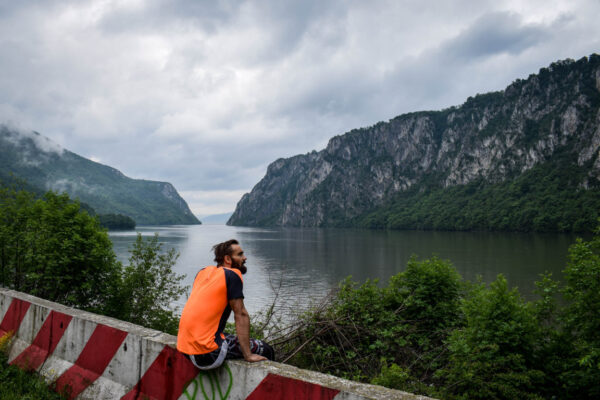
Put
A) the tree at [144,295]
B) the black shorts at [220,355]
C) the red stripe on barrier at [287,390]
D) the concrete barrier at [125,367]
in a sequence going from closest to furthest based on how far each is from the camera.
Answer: the red stripe on barrier at [287,390], the concrete barrier at [125,367], the black shorts at [220,355], the tree at [144,295]

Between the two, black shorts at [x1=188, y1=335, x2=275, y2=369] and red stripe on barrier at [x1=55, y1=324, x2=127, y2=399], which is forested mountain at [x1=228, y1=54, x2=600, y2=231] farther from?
red stripe on barrier at [x1=55, y1=324, x2=127, y2=399]

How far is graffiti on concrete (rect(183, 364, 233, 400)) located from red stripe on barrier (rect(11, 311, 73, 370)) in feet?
6.06

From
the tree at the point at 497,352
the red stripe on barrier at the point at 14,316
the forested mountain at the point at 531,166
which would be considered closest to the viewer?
the red stripe on barrier at the point at 14,316

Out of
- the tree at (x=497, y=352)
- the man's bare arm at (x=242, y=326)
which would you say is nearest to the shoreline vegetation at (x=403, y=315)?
the tree at (x=497, y=352)

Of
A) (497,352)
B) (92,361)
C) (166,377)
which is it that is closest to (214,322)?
(166,377)

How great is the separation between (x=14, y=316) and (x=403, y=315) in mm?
7577

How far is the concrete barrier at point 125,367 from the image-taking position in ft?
8.13

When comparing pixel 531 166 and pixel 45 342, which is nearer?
pixel 45 342

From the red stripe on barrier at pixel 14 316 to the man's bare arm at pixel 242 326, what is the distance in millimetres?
3146

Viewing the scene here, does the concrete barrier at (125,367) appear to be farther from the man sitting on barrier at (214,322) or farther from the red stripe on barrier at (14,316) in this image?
the man sitting on barrier at (214,322)

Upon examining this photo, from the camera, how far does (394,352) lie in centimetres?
742

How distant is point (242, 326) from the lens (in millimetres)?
2789

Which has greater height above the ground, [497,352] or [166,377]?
[166,377]

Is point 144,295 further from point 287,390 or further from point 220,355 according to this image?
point 287,390
